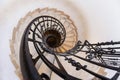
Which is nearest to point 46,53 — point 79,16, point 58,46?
point 58,46

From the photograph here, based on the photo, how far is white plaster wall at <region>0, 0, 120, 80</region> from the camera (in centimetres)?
454

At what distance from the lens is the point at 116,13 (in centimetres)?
452

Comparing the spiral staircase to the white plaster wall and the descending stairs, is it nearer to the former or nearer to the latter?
the descending stairs

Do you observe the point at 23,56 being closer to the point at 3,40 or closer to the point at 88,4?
the point at 3,40

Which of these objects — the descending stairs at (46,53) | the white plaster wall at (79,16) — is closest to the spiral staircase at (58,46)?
the descending stairs at (46,53)

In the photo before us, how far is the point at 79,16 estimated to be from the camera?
595 centimetres

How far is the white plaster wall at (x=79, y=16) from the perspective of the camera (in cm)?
454

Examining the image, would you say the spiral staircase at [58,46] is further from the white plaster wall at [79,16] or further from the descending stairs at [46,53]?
the white plaster wall at [79,16]

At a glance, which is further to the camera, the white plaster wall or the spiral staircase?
the white plaster wall

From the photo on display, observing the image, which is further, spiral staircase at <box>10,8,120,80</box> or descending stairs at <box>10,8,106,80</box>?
descending stairs at <box>10,8,106,80</box>

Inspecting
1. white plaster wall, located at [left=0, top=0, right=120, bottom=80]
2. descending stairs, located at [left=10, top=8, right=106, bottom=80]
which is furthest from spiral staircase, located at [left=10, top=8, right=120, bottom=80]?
white plaster wall, located at [left=0, top=0, right=120, bottom=80]

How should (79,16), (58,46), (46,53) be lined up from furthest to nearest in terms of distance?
(79,16) → (58,46) → (46,53)

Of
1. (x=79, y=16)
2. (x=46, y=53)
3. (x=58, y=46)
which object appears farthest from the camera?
(x=79, y=16)

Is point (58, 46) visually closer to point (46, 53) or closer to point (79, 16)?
point (46, 53)
